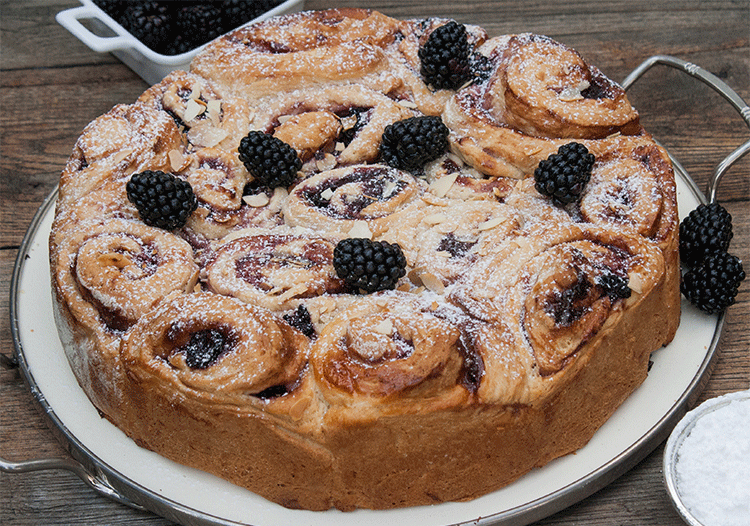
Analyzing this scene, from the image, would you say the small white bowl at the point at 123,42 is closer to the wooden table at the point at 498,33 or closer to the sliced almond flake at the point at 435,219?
the wooden table at the point at 498,33

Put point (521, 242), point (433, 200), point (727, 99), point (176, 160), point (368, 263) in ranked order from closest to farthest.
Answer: point (368, 263) < point (521, 242) < point (433, 200) < point (176, 160) < point (727, 99)

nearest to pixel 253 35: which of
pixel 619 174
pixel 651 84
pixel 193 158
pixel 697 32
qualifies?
pixel 193 158

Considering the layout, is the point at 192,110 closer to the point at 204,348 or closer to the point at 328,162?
the point at 328,162

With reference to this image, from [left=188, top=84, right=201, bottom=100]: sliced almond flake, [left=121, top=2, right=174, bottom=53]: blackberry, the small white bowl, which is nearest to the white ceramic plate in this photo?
[left=188, top=84, right=201, bottom=100]: sliced almond flake

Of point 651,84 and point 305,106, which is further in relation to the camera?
point 651,84

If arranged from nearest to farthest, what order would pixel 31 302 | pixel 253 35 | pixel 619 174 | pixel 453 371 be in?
pixel 453 371
pixel 619 174
pixel 31 302
pixel 253 35

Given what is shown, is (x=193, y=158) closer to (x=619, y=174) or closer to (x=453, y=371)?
(x=453, y=371)

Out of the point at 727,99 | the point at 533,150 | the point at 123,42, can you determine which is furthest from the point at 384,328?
the point at 123,42
